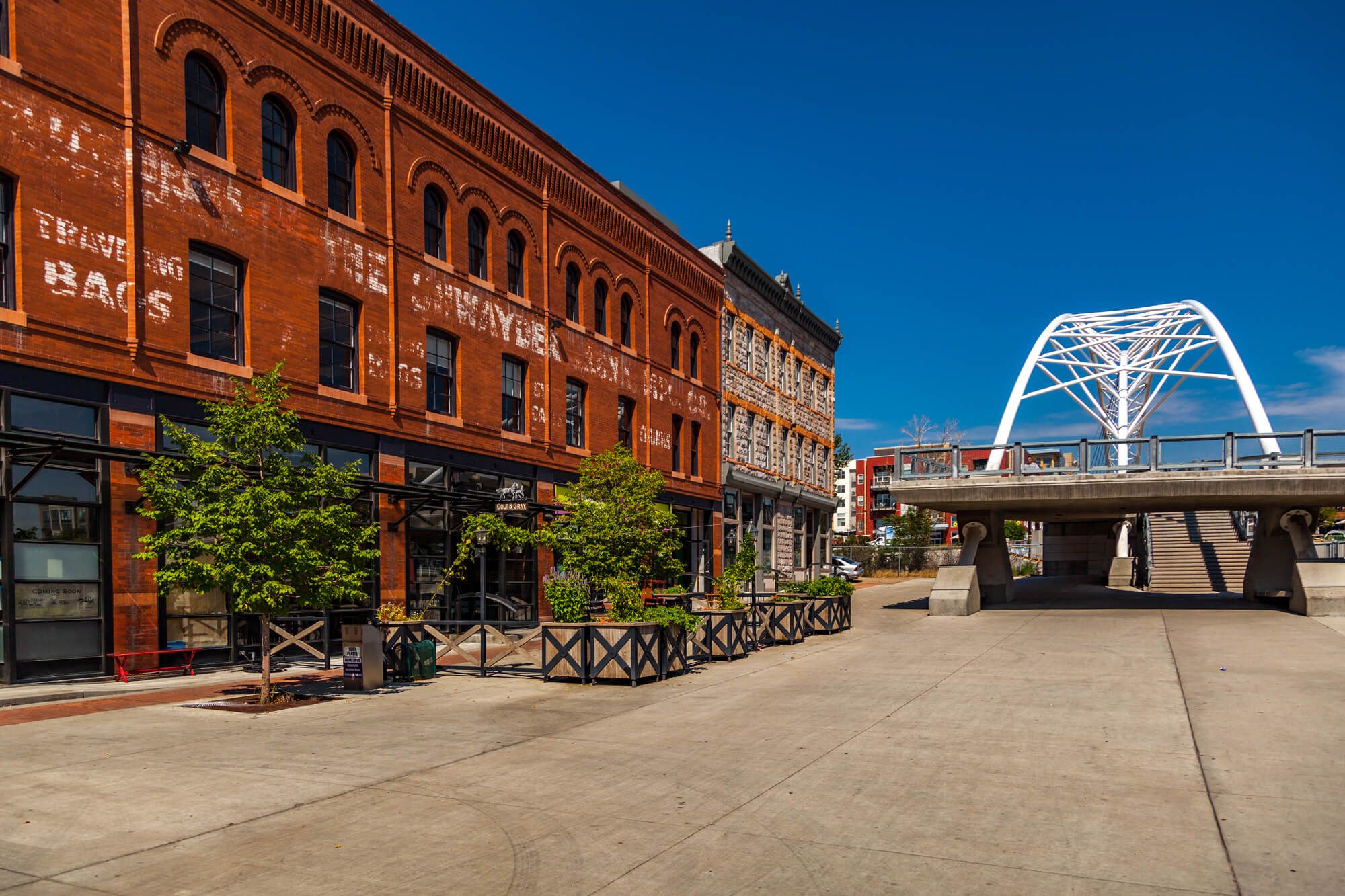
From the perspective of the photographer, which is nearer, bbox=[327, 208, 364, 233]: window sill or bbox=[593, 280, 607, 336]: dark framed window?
bbox=[327, 208, 364, 233]: window sill

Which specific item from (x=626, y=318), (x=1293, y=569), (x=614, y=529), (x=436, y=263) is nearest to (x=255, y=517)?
(x=614, y=529)

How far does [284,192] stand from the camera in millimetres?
20688

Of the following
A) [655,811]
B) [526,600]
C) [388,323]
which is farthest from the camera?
[526,600]

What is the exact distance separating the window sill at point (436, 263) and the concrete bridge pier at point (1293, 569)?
81.1 feet

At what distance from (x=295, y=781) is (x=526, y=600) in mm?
19328

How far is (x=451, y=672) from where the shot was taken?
18.5 meters

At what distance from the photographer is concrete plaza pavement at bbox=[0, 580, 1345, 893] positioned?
6.69 meters

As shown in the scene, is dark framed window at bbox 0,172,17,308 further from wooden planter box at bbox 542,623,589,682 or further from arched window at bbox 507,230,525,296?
arched window at bbox 507,230,525,296

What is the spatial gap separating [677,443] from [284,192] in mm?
A: 19612

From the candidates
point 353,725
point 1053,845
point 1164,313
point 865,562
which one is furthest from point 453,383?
point 1164,313

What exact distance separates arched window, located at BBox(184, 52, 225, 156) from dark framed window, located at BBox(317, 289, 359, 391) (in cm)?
376

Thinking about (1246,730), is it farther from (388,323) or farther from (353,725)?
(388,323)

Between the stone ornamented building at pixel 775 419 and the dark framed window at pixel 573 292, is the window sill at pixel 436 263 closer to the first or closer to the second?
the dark framed window at pixel 573 292

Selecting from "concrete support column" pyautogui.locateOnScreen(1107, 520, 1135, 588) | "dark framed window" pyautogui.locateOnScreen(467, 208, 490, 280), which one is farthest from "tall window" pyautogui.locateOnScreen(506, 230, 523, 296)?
"concrete support column" pyautogui.locateOnScreen(1107, 520, 1135, 588)
